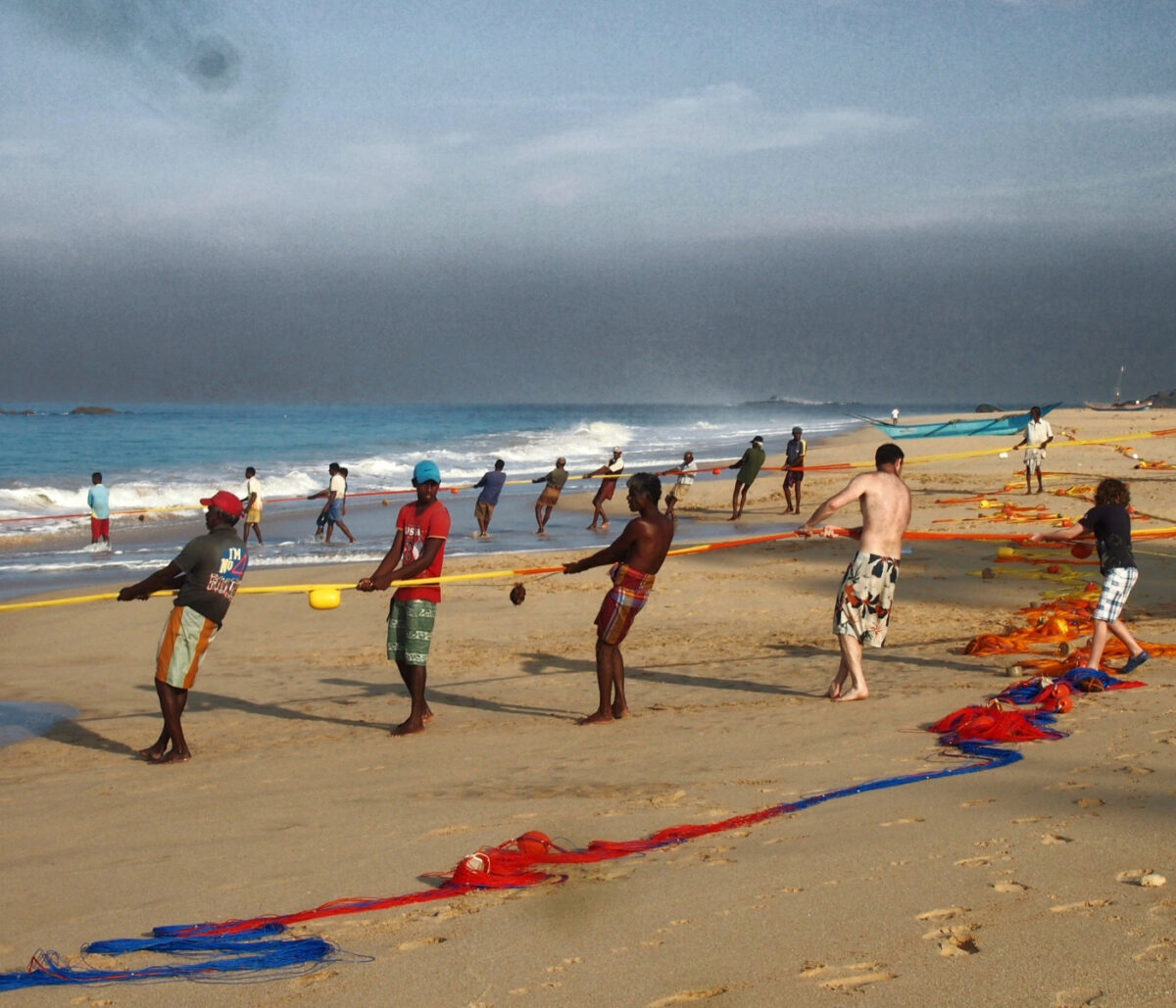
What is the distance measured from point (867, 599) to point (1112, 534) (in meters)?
1.79

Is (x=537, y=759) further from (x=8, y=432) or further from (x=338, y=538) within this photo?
(x=8, y=432)

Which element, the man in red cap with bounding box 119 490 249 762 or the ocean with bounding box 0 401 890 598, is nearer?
the man in red cap with bounding box 119 490 249 762

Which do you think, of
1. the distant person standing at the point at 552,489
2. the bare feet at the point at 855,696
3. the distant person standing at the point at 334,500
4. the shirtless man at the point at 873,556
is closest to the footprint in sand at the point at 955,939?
the shirtless man at the point at 873,556

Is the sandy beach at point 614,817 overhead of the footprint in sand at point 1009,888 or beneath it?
beneath

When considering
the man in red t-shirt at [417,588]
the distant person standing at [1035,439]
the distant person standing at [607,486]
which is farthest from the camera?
the distant person standing at [1035,439]

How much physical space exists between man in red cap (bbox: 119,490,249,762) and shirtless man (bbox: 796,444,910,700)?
141 inches

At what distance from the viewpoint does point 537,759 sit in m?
6.81

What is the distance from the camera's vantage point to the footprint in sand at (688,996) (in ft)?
11.0

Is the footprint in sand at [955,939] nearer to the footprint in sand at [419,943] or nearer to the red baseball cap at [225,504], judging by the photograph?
the footprint in sand at [419,943]

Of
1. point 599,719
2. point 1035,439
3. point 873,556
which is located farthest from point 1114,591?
point 1035,439

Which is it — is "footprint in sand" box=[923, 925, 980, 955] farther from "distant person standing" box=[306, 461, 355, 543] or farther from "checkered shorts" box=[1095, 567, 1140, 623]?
"distant person standing" box=[306, 461, 355, 543]

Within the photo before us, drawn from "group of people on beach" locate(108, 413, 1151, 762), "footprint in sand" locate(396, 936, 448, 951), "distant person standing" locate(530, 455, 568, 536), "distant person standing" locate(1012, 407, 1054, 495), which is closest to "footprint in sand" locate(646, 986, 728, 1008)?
"footprint in sand" locate(396, 936, 448, 951)

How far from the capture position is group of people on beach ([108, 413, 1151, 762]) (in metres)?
7.17

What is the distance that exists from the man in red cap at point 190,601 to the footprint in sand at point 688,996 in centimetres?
453
